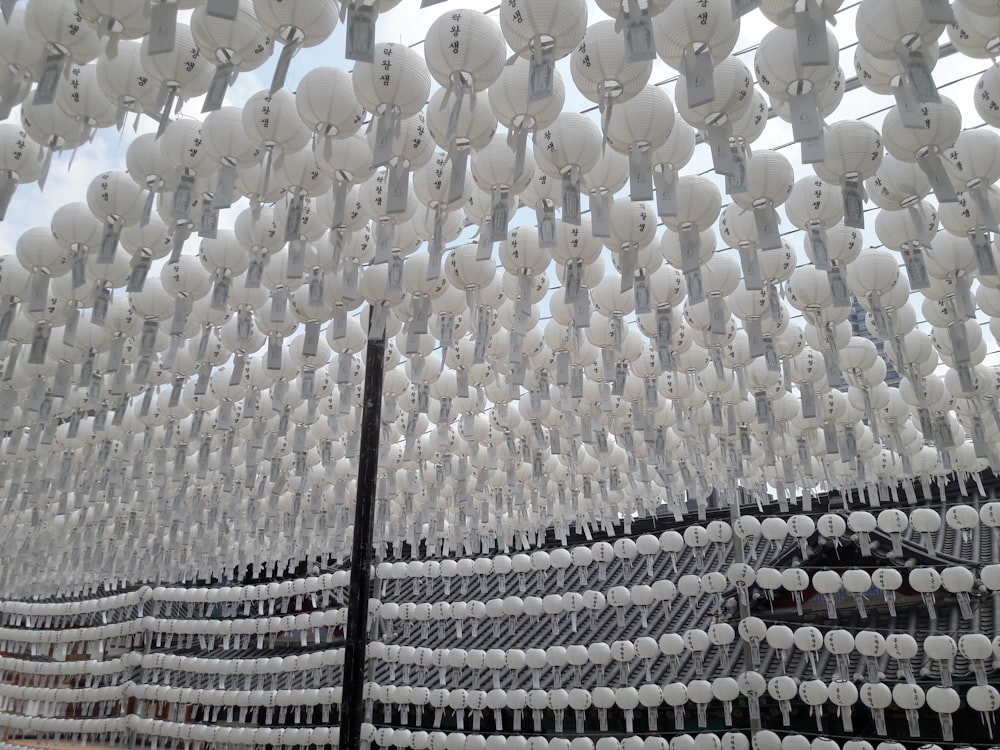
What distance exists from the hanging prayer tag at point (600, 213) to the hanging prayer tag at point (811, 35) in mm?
1624

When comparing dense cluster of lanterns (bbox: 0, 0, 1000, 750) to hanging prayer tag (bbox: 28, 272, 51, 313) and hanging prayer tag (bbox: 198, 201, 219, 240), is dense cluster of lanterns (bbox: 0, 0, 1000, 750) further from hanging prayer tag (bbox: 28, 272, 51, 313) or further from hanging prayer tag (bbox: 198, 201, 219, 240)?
hanging prayer tag (bbox: 198, 201, 219, 240)

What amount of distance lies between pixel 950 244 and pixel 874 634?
6356 millimetres

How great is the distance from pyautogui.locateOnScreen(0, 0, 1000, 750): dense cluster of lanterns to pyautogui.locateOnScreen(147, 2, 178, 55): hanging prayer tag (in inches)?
0.7

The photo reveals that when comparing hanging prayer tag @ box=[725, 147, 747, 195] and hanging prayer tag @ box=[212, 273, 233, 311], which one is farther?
hanging prayer tag @ box=[212, 273, 233, 311]

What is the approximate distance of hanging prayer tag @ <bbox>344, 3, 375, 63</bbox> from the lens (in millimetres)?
3721

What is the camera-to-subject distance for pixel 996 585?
966 cm

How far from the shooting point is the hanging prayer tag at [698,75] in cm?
379

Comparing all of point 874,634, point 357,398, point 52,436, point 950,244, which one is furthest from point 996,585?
point 52,436

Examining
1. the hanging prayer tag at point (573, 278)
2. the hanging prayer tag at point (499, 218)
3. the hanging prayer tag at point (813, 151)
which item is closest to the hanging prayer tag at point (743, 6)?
the hanging prayer tag at point (813, 151)

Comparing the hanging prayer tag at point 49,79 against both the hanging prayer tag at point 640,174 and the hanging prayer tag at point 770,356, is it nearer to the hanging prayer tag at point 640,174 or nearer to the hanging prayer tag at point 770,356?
the hanging prayer tag at point 640,174

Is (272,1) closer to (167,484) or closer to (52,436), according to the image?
(52,436)

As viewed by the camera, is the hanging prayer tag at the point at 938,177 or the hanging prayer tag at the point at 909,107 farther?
the hanging prayer tag at the point at 938,177

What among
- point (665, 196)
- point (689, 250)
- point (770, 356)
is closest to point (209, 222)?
point (665, 196)

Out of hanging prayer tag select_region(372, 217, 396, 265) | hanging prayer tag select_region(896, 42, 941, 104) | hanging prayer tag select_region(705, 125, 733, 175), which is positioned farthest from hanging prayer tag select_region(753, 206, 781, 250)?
hanging prayer tag select_region(372, 217, 396, 265)
